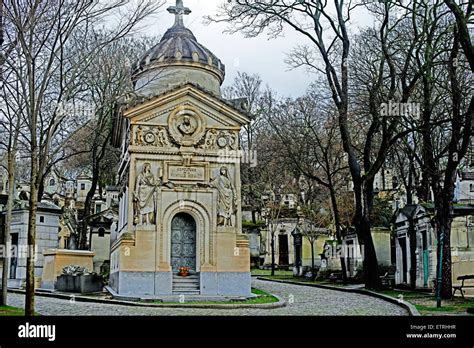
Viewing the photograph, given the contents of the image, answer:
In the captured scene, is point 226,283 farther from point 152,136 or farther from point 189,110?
point 189,110

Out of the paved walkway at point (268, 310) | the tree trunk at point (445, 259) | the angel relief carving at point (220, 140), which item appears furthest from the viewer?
the angel relief carving at point (220, 140)

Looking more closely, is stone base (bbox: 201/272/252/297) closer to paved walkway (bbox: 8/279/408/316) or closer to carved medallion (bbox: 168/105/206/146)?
paved walkway (bbox: 8/279/408/316)

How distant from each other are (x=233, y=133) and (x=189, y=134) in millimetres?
1640

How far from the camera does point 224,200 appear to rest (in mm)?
21812

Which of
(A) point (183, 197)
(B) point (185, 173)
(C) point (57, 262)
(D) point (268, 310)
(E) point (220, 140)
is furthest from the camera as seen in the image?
(C) point (57, 262)

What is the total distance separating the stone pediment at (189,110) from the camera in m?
21.6

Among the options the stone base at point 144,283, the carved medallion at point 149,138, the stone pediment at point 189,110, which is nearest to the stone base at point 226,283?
the stone base at point 144,283

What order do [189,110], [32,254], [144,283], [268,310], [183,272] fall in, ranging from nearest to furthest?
1. [32,254]
2. [268,310]
3. [144,283]
4. [183,272]
5. [189,110]

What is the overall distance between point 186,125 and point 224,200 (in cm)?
303

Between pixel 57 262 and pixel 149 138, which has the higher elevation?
pixel 149 138

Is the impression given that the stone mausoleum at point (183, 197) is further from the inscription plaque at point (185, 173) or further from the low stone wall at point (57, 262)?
the low stone wall at point (57, 262)

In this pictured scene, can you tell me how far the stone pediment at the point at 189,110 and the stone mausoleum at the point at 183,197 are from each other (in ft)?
0.12

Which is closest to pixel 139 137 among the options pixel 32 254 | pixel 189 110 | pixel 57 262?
pixel 189 110

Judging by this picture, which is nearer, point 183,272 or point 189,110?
point 183,272
